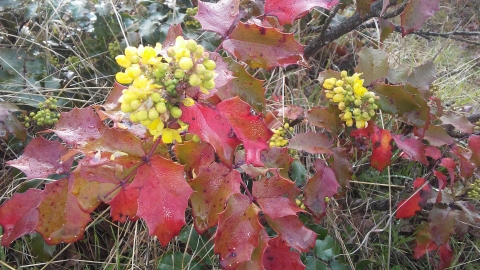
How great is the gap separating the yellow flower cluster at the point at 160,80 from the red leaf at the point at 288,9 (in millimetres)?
368

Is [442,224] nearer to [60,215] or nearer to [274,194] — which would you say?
[274,194]

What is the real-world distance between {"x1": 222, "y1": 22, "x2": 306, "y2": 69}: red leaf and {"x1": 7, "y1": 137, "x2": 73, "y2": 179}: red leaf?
1.75 ft

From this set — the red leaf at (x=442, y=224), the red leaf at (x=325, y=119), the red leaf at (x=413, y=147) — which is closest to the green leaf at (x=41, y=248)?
the red leaf at (x=325, y=119)

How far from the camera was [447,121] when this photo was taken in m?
1.38

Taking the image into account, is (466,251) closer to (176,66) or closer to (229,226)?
(229,226)

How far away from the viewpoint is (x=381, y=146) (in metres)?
1.20

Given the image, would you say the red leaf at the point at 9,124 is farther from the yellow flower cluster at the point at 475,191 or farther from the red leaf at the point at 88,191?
the yellow flower cluster at the point at 475,191

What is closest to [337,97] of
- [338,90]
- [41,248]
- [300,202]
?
[338,90]

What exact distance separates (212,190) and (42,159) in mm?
482

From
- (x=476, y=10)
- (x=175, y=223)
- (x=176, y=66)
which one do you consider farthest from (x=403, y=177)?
(x=476, y=10)

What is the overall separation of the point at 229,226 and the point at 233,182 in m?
0.11

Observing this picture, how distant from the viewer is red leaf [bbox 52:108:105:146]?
995mm

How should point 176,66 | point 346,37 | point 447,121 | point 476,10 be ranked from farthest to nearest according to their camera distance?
point 476,10
point 346,37
point 447,121
point 176,66

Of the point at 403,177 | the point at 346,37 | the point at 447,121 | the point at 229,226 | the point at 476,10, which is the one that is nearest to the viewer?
the point at 229,226
